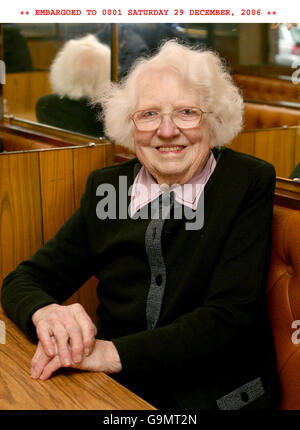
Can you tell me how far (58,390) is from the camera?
0.96 m

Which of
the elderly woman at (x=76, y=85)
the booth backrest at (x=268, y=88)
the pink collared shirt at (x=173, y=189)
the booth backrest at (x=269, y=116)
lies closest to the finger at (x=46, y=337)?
the pink collared shirt at (x=173, y=189)

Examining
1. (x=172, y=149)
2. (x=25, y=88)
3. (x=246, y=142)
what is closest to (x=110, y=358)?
(x=172, y=149)

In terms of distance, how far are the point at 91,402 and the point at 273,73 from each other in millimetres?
5434

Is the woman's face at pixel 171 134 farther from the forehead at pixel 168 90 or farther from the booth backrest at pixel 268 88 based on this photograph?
the booth backrest at pixel 268 88

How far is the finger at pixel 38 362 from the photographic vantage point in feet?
3.31

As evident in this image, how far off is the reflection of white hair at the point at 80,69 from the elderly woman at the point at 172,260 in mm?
1535

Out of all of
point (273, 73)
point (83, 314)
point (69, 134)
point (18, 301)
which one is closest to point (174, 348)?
point (83, 314)

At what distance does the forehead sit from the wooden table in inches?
27.4

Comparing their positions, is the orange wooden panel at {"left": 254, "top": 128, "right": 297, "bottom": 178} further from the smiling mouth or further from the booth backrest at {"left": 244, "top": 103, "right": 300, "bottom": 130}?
the smiling mouth

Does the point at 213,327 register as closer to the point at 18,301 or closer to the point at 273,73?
the point at 18,301

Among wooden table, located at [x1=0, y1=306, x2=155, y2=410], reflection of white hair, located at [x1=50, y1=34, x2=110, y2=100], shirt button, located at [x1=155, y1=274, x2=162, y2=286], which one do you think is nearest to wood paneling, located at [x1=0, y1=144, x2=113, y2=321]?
shirt button, located at [x1=155, y1=274, x2=162, y2=286]

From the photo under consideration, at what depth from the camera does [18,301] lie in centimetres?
128

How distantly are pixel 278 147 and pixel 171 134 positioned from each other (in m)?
Answer: 0.97

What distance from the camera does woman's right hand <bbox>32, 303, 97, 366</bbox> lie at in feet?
3.45
